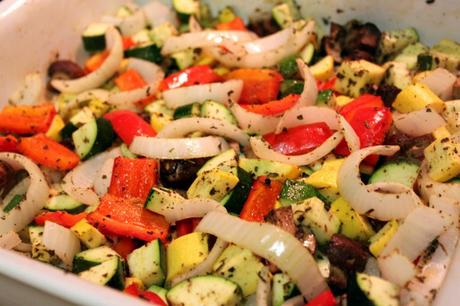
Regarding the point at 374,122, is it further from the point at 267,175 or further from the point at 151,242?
the point at 151,242

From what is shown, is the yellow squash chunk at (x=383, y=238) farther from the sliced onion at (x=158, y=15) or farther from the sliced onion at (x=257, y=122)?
the sliced onion at (x=158, y=15)

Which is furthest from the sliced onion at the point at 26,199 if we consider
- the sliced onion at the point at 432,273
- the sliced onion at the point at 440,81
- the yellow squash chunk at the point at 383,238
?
the sliced onion at the point at 440,81

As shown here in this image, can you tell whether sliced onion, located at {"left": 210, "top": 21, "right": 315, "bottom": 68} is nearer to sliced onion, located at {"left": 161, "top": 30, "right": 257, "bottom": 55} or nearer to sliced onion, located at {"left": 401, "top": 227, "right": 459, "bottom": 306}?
sliced onion, located at {"left": 161, "top": 30, "right": 257, "bottom": 55}

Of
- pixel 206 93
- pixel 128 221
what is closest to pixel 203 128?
pixel 206 93

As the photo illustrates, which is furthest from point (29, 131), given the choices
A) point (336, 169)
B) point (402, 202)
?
point (402, 202)

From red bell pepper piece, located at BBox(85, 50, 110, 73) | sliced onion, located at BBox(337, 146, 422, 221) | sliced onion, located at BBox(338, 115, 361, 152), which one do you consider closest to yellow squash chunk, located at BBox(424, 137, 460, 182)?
sliced onion, located at BBox(337, 146, 422, 221)

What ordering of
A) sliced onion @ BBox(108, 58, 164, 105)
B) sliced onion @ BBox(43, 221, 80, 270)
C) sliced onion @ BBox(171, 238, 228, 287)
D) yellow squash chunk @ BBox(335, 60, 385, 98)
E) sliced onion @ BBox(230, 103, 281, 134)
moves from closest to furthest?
sliced onion @ BBox(171, 238, 228, 287), sliced onion @ BBox(43, 221, 80, 270), sliced onion @ BBox(230, 103, 281, 134), yellow squash chunk @ BBox(335, 60, 385, 98), sliced onion @ BBox(108, 58, 164, 105)
